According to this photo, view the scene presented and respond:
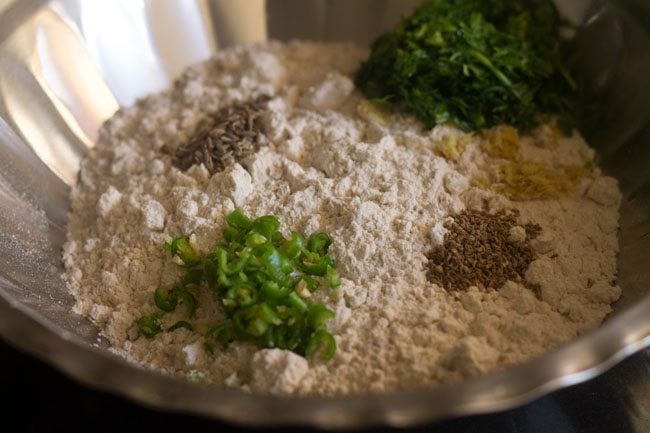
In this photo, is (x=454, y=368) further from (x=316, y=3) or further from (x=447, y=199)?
(x=316, y=3)

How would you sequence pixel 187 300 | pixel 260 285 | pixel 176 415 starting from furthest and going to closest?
pixel 187 300 < pixel 260 285 < pixel 176 415

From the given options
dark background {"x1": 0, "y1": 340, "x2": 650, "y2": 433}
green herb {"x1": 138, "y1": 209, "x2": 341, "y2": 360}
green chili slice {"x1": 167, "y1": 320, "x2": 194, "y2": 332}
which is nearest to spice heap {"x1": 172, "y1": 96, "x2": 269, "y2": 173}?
green herb {"x1": 138, "y1": 209, "x2": 341, "y2": 360}

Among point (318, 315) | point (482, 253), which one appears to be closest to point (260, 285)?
point (318, 315)

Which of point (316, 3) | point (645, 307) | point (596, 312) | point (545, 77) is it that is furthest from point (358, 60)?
point (645, 307)

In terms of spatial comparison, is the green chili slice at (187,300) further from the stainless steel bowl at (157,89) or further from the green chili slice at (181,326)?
the stainless steel bowl at (157,89)

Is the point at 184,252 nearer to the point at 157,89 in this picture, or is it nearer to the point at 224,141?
the point at 224,141

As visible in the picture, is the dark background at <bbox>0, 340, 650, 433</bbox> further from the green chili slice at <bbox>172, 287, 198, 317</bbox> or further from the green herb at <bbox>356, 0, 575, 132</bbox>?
the green herb at <bbox>356, 0, 575, 132</bbox>

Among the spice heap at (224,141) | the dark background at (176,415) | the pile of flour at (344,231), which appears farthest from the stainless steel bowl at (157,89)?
the spice heap at (224,141)
